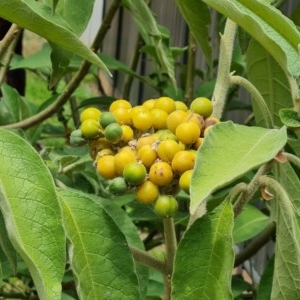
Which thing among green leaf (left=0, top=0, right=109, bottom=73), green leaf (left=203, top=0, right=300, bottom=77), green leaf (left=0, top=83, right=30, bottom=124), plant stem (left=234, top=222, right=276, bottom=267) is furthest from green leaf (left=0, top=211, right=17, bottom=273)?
green leaf (left=0, top=83, right=30, bottom=124)

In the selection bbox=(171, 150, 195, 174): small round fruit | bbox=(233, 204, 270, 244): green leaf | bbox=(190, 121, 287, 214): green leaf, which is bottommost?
bbox=(233, 204, 270, 244): green leaf

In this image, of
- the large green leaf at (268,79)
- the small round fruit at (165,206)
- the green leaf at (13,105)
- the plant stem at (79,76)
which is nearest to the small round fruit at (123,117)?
the small round fruit at (165,206)

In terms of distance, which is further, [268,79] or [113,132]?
[268,79]

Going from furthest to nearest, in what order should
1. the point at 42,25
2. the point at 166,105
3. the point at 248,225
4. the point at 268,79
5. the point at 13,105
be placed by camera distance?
the point at 13,105 → the point at 248,225 → the point at 268,79 → the point at 166,105 → the point at 42,25

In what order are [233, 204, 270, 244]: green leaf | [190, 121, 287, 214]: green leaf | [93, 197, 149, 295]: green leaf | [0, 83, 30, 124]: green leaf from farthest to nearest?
1. [0, 83, 30, 124]: green leaf
2. [233, 204, 270, 244]: green leaf
3. [93, 197, 149, 295]: green leaf
4. [190, 121, 287, 214]: green leaf

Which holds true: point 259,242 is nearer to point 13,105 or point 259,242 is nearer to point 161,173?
point 13,105

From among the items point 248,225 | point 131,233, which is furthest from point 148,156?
point 248,225

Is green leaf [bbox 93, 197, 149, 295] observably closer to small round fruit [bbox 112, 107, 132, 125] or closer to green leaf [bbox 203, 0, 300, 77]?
small round fruit [bbox 112, 107, 132, 125]
